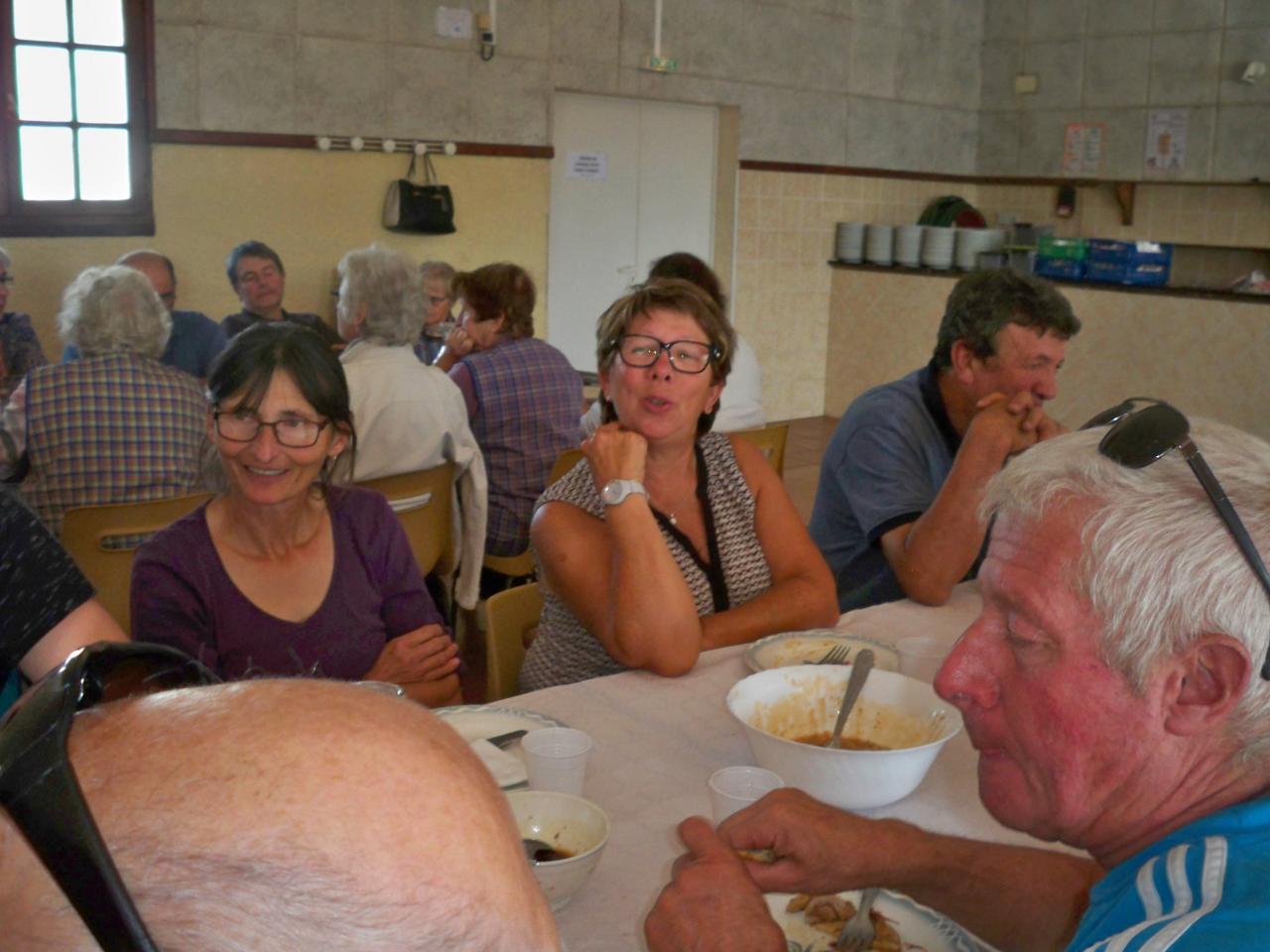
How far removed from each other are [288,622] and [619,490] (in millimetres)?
637

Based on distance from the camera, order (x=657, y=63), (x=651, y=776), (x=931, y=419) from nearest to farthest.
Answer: (x=651, y=776) → (x=931, y=419) → (x=657, y=63)

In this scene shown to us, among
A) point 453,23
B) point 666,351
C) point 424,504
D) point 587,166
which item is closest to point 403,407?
point 424,504

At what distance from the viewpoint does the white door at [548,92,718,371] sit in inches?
298

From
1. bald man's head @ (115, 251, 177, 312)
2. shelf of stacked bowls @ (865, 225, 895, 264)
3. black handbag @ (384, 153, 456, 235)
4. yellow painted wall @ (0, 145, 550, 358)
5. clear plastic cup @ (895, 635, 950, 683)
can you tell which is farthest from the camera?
shelf of stacked bowls @ (865, 225, 895, 264)

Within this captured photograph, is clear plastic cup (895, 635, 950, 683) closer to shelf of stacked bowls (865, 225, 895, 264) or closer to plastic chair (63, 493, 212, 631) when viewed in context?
plastic chair (63, 493, 212, 631)

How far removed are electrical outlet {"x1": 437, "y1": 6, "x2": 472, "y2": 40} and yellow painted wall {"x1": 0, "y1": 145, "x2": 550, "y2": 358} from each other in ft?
2.15

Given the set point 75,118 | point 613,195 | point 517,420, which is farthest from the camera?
point 613,195

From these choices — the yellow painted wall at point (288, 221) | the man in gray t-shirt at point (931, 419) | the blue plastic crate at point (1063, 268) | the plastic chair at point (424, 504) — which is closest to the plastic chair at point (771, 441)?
the man in gray t-shirt at point (931, 419)

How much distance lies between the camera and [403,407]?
3.76 metres

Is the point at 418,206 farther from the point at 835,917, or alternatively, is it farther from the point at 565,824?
the point at 835,917

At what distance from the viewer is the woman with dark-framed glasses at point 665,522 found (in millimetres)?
2146

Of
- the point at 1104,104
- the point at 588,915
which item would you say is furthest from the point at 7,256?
the point at 1104,104

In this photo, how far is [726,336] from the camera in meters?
2.56

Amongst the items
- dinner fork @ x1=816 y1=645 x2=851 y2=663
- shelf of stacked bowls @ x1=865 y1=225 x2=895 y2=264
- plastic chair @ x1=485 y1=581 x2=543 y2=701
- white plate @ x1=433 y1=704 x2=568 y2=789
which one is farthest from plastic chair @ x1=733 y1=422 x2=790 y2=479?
shelf of stacked bowls @ x1=865 y1=225 x2=895 y2=264
